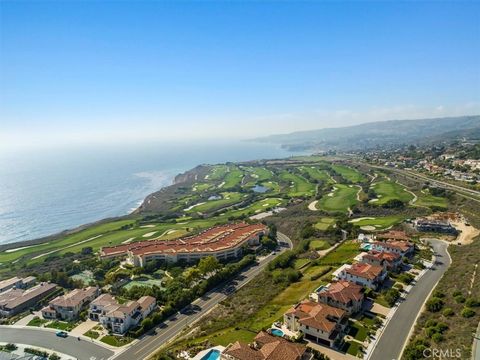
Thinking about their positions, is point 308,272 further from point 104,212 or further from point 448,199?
point 104,212

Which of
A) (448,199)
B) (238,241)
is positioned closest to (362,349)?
(238,241)

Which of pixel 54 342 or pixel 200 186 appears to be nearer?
pixel 54 342

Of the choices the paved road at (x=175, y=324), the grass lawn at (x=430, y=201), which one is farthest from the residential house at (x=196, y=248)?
the grass lawn at (x=430, y=201)

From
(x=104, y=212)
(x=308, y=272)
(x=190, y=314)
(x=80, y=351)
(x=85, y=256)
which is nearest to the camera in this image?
(x=80, y=351)

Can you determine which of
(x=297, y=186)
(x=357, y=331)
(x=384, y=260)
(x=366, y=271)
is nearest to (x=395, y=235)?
(x=384, y=260)

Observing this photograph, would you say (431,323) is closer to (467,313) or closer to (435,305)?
(467,313)

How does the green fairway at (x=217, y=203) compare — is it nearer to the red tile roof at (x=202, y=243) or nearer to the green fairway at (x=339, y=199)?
the green fairway at (x=339, y=199)
